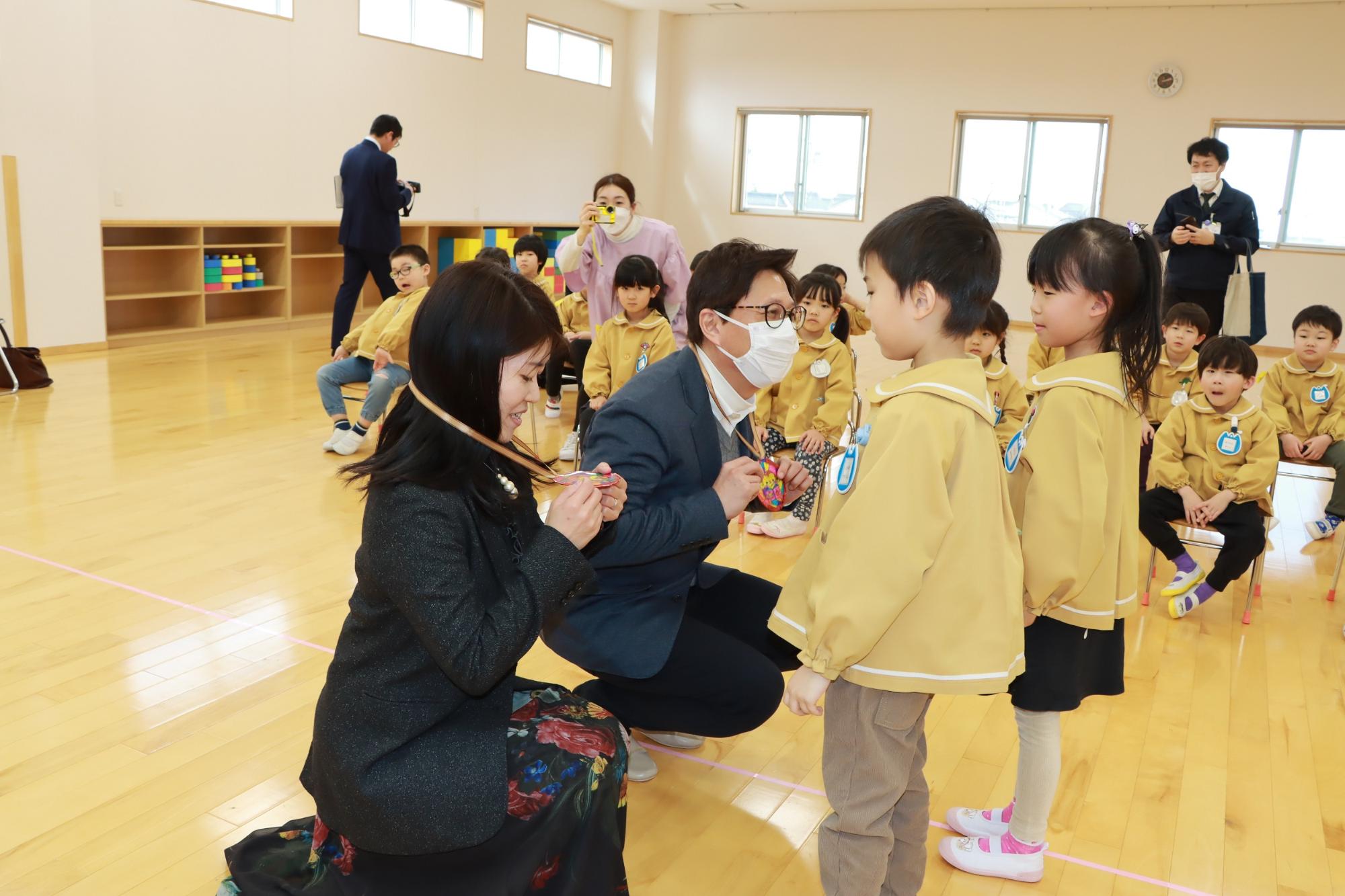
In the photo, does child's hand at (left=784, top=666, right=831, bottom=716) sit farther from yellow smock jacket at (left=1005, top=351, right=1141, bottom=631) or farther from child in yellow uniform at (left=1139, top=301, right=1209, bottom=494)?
child in yellow uniform at (left=1139, top=301, right=1209, bottom=494)

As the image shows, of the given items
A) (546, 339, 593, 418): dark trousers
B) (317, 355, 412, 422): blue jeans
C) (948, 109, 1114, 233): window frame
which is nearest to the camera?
(317, 355, 412, 422): blue jeans

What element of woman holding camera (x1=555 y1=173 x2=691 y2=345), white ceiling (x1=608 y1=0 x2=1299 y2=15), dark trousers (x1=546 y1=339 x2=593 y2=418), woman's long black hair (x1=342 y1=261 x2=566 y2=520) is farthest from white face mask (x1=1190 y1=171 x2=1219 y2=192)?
white ceiling (x1=608 y1=0 x2=1299 y2=15)

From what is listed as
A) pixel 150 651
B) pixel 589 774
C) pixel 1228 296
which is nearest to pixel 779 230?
pixel 1228 296

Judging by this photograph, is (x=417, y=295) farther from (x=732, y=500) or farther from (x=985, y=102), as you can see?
(x=985, y=102)

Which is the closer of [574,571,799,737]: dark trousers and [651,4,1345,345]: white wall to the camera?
[574,571,799,737]: dark trousers

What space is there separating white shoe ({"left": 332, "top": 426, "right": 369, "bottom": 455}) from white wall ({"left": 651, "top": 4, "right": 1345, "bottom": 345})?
8541 millimetres

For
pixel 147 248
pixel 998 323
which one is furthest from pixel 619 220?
pixel 147 248

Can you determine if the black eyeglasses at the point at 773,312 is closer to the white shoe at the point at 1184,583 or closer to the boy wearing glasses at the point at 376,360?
the white shoe at the point at 1184,583

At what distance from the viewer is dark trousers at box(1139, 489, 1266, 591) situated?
3.42m

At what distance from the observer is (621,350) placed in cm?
458

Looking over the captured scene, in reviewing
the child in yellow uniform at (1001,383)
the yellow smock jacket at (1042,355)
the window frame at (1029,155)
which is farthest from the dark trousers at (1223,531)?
the window frame at (1029,155)

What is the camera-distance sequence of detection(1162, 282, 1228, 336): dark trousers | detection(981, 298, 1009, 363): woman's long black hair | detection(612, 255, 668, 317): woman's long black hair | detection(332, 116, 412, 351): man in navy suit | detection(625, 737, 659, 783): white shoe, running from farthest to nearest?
detection(332, 116, 412, 351): man in navy suit < detection(1162, 282, 1228, 336): dark trousers < detection(612, 255, 668, 317): woman's long black hair < detection(981, 298, 1009, 363): woman's long black hair < detection(625, 737, 659, 783): white shoe

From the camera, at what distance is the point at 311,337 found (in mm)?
8695

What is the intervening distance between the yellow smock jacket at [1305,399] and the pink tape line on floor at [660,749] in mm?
2748
